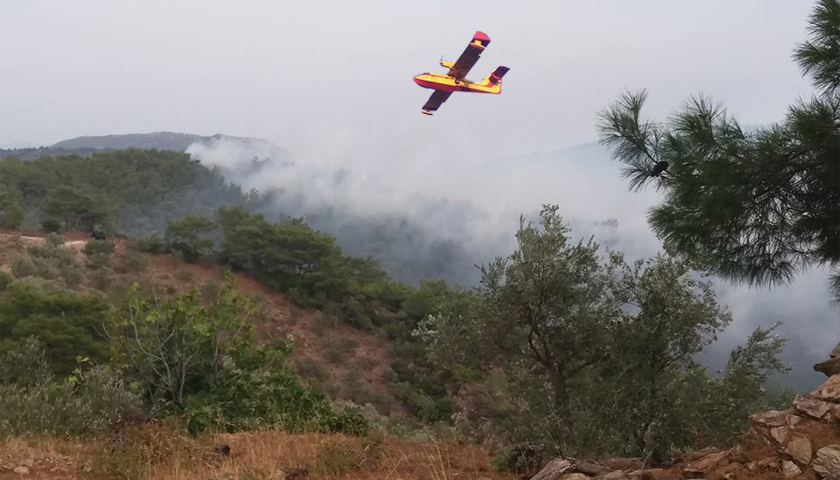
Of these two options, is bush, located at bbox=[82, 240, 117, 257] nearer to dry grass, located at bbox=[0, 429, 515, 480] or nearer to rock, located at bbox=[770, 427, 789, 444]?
dry grass, located at bbox=[0, 429, 515, 480]

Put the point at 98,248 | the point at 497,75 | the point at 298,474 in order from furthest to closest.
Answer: the point at 98,248
the point at 497,75
the point at 298,474

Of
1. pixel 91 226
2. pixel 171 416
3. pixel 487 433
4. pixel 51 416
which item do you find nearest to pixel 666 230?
pixel 487 433

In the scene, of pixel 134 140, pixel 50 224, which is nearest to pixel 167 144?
pixel 134 140

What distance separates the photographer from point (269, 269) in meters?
33.6

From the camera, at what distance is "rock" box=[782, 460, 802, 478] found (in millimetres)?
2910

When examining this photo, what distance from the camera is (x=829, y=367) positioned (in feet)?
13.1

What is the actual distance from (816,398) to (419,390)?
19.8 metres

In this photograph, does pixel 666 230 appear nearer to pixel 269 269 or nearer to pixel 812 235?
pixel 812 235

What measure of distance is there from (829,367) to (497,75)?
6.67 meters

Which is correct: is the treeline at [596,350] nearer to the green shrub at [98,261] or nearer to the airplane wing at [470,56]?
the airplane wing at [470,56]

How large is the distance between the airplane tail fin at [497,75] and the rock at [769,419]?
6.94m

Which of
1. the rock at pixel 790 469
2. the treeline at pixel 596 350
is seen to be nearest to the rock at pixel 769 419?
the rock at pixel 790 469

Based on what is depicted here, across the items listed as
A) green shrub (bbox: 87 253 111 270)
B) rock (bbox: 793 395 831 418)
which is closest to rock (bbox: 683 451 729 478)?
rock (bbox: 793 395 831 418)

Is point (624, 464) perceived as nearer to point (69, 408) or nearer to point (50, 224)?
point (69, 408)
